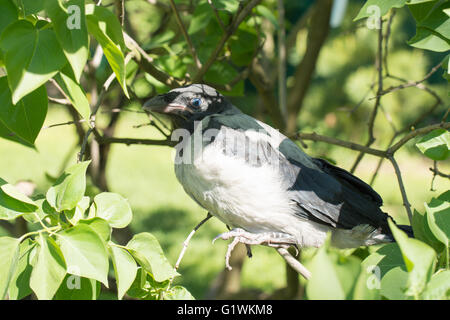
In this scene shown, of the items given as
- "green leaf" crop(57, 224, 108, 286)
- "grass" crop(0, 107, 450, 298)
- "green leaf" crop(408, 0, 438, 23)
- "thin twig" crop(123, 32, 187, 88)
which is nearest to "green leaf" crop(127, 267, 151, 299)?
"green leaf" crop(57, 224, 108, 286)

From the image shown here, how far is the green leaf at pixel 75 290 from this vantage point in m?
0.96

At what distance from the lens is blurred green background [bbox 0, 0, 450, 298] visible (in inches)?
179

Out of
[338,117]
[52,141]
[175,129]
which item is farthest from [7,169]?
[175,129]

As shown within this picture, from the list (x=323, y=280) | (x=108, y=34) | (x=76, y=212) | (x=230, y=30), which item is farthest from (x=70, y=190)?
(x=230, y=30)

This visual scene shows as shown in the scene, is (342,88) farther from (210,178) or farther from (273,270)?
(210,178)

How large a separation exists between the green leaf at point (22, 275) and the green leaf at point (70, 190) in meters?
0.09

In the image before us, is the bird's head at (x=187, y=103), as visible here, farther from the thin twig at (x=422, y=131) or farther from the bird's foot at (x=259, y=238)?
the thin twig at (x=422, y=131)

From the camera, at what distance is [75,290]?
96cm

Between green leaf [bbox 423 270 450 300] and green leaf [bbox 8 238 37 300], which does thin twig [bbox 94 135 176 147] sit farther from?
green leaf [bbox 423 270 450 300]

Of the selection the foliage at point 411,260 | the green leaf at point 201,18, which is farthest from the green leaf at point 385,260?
the green leaf at point 201,18

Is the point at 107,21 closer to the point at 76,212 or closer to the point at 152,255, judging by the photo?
the point at 76,212

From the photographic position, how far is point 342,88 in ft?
23.8

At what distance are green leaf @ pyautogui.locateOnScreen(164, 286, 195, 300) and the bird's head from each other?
23.2 inches
